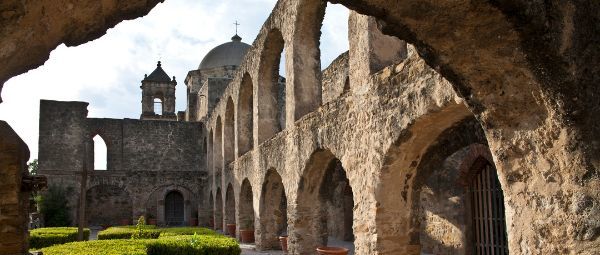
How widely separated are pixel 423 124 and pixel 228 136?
13822 mm

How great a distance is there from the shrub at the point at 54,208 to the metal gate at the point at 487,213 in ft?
56.8

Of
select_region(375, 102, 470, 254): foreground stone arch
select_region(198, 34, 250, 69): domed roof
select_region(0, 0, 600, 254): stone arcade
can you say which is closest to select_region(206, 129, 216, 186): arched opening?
select_region(0, 0, 600, 254): stone arcade

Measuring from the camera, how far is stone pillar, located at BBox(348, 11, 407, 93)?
7504 millimetres

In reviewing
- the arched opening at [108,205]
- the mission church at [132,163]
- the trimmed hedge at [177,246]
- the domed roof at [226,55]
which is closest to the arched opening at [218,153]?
the mission church at [132,163]

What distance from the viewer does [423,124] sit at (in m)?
6.22

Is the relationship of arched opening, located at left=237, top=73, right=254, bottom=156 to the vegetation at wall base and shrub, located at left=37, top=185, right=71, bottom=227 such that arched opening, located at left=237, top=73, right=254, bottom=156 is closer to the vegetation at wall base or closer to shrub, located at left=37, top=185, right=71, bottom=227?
the vegetation at wall base

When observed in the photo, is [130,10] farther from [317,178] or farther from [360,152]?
[317,178]

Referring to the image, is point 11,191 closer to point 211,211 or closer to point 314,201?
point 314,201

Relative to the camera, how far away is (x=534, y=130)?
3219 millimetres

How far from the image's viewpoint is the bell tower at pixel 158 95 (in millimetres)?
32156

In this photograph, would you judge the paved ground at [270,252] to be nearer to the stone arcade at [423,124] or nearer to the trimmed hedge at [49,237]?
the stone arcade at [423,124]

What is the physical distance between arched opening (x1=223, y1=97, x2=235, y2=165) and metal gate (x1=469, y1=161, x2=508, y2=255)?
10396 millimetres

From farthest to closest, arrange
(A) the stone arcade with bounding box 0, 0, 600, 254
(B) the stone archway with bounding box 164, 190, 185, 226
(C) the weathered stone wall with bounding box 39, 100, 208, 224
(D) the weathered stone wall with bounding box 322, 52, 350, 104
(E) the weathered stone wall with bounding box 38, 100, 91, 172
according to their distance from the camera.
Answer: (B) the stone archway with bounding box 164, 190, 185, 226
(C) the weathered stone wall with bounding box 39, 100, 208, 224
(E) the weathered stone wall with bounding box 38, 100, 91, 172
(D) the weathered stone wall with bounding box 322, 52, 350, 104
(A) the stone arcade with bounding box 0, 0, 600, 254

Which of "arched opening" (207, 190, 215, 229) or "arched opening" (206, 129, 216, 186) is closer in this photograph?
"arched opening" (207, 190, 215, 229)
